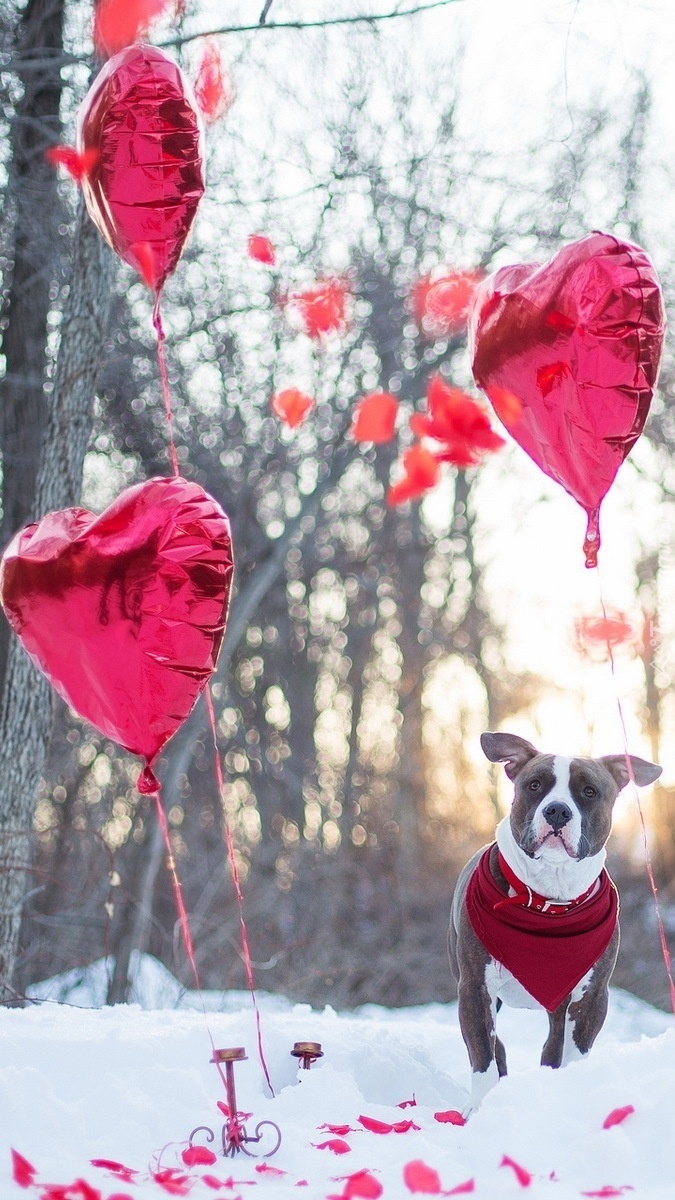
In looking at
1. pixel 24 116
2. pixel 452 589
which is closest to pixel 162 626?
pixel 24 116

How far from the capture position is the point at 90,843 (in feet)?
34.2

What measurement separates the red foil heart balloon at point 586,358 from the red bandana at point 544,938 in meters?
1.06

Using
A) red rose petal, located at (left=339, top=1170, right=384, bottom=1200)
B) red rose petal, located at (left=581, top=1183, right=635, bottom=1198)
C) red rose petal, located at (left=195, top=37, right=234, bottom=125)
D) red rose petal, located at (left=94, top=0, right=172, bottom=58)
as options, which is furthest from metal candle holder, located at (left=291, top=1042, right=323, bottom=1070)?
red rose petal, located at (left=195, top=37, right=234, bottom=125)

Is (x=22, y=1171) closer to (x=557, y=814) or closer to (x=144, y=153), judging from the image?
(x=557, y=814)

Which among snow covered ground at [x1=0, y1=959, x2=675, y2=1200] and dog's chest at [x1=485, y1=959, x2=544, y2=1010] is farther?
dog's chest at [x1=485, y1=959, x2=544, y2=1010]

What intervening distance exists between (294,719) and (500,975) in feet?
34.4

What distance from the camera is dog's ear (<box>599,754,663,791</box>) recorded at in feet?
12.3

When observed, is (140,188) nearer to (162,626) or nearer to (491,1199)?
(162,626)

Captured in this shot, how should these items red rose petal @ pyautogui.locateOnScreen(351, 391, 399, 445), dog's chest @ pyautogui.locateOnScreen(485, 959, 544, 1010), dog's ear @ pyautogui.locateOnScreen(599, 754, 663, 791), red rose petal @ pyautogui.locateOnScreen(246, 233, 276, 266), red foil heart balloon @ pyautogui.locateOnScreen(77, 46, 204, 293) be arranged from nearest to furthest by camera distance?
dog's chest @ pyautogui.locateOnScreen(485, 959, 544, 1010) → dog's ear @ pyautogui.locateOnScreen(599, 754, 663, 791) → red foil heart balloon @ pyautogui.locateOnScreen(77, 46, 204, 293) → red rose petal @ pyautogui.locateOnScreen(246, 233, 276, 266) → red rose petal @ pyautogui.locateOnScreen(351, 391, 399, 445)

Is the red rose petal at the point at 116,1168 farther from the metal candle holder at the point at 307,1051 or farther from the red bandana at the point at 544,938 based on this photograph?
the red bandana at the point at 544,938

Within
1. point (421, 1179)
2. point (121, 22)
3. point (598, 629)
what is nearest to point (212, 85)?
point (121, 22)

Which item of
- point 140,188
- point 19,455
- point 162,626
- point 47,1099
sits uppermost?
point 140,188

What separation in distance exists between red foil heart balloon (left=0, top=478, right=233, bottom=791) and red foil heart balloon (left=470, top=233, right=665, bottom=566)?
1.08 metres

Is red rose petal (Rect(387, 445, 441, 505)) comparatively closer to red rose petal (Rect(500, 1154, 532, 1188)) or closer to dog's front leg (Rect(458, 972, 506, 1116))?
dog's front leg (Rect(458, 972, 506, 1116))
